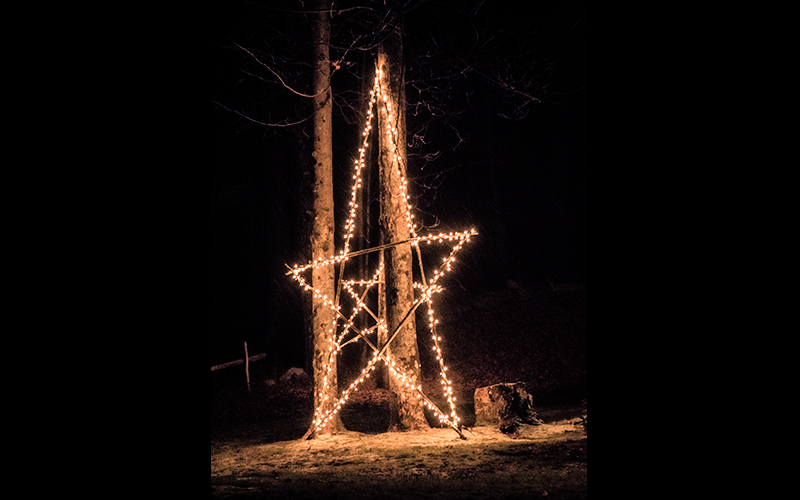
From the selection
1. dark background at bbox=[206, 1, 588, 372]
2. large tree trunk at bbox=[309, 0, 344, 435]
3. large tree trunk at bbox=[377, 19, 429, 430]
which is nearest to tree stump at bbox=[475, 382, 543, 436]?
large tree trunk at bbox=[377, 19, 429, 430]

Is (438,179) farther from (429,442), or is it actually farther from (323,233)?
(429,442)

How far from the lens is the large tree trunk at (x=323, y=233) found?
8281 millimetres

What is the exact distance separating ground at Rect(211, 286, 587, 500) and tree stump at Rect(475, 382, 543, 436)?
0.77ft

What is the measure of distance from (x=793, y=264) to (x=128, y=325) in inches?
85.9

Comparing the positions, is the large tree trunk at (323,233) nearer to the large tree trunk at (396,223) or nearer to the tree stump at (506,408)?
the large tree trunk at (396,223)

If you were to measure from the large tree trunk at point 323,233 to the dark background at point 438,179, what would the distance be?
275cm

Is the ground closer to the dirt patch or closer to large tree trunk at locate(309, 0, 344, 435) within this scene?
the dirt patch

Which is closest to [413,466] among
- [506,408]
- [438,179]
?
[506,408]

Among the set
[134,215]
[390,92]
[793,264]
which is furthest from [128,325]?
[390,92]

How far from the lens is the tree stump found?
27.0 feet

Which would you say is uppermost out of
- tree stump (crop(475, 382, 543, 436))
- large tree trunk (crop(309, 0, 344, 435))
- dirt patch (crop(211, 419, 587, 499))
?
large tree trunk (crop(309, 0, 344, 435))

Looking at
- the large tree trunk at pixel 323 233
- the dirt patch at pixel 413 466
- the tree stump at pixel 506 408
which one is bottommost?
the dirt patch at pixel 413 466

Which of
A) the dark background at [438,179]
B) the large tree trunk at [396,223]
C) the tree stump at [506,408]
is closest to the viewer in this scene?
the tree stump at [506,408]

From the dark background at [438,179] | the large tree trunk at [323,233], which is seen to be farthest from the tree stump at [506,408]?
the dark background at [438,179]
